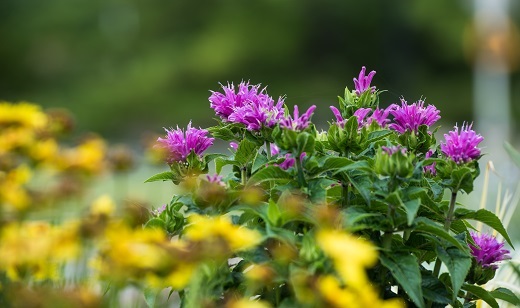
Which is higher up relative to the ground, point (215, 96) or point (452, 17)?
point (452, 17)

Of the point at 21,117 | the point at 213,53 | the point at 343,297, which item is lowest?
the point at 343,297

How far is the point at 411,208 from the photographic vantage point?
4.54ft

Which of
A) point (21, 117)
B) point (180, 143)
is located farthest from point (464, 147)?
point (21, 117)

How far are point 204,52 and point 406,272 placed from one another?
744 inches

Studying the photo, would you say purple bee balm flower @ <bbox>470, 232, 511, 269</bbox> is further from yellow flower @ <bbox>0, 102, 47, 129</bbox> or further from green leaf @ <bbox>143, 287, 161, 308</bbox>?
yellow flower @ <bbox>0, 102, 47, 129</bbox>

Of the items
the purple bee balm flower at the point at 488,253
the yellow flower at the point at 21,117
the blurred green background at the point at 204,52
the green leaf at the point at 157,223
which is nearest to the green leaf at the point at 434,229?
the purple bee balm flower at the point at 488,253

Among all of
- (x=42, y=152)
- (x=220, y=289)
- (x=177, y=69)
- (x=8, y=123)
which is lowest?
(x=220, y=289)

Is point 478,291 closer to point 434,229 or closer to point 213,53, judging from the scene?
point 434,229

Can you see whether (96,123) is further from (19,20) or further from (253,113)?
(253,113)

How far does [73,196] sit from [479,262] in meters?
0.82

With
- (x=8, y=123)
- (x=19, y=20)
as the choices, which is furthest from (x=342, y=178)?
(x=19, y=20)

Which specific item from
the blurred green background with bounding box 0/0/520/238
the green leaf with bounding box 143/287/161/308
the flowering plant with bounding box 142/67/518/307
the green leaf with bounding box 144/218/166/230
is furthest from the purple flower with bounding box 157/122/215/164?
the blurred green background with bounding box 0/0/520/238

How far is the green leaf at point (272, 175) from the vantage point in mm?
1502

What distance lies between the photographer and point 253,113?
1526 mm
